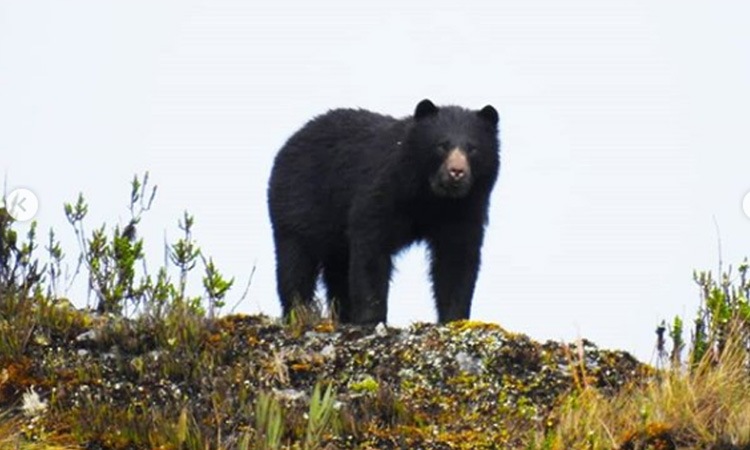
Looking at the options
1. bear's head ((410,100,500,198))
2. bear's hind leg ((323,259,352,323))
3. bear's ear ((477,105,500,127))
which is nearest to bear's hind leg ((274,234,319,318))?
bear's hind leg ((323,259,352,323))

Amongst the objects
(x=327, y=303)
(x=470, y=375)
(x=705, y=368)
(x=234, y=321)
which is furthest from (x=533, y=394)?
(x=327, y=303)

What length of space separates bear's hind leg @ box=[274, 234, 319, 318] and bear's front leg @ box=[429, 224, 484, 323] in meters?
1.53

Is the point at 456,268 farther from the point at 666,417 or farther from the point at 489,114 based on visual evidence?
the point at 666,417

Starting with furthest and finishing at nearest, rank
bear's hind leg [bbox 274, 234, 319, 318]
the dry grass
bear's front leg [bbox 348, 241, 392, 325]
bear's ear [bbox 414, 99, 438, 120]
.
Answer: bear's hind leg [bbox 274, 234, 319, 318], bear's ear [bbox 414, 99, 438, 120], bear's front leg [bbox 348, 241, 392, 325], the dry grass

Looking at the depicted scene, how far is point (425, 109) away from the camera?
37.6 feet

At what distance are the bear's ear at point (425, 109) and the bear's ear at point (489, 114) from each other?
0.34 m

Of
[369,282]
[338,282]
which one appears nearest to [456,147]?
[369,282]

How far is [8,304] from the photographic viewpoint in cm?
862

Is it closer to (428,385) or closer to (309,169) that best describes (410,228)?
(309,169)

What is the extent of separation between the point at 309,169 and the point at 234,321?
3.71 m

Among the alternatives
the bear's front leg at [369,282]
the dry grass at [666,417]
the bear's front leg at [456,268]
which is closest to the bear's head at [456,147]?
the bear's front leg at [456,268]

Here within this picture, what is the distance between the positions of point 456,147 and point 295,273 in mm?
2075

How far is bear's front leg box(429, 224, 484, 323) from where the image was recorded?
11.2 metres

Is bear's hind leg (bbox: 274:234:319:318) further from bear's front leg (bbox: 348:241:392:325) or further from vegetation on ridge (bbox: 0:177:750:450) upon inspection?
vegetation on ridge (bbox: 0:177:750:450)
